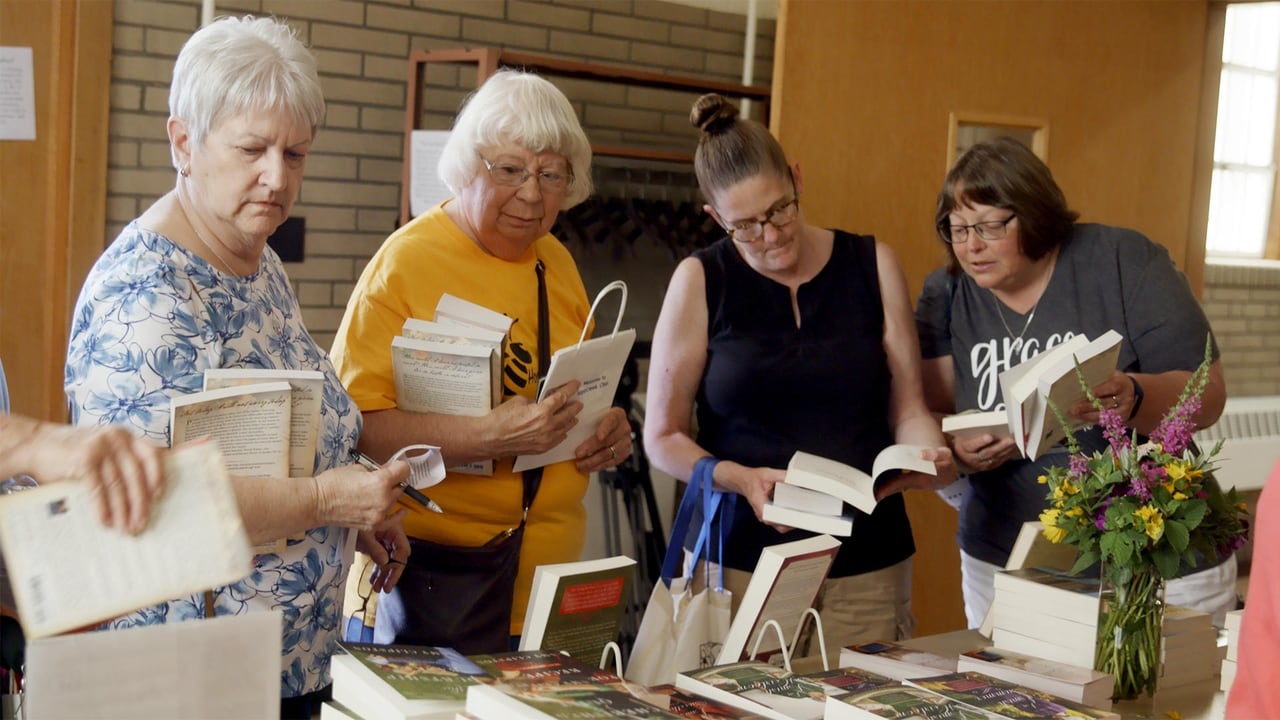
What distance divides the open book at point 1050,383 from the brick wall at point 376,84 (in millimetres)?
2679

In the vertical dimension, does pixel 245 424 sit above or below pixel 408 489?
above

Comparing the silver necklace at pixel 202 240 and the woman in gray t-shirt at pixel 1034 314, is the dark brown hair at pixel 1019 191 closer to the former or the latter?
the woman in gray t-shirt at pixel 1034 314

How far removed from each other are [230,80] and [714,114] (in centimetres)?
107

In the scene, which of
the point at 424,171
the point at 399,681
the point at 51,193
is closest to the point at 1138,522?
the point at 399,681

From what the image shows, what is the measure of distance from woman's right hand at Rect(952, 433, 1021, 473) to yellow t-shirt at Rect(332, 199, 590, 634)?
79cm

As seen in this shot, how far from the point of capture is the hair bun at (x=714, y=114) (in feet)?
7.93

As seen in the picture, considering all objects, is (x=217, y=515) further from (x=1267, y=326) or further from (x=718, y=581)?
(x=1267, y=326)

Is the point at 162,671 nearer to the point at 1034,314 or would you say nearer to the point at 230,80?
the point at 230,80

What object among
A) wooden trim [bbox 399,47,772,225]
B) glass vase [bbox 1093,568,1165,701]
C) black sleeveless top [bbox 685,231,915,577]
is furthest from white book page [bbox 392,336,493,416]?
wooden trim [bbox 399,47,772,225]

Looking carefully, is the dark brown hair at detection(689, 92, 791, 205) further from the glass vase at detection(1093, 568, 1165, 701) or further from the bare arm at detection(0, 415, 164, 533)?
the bare arm at detection(0, 415, 164, 533)

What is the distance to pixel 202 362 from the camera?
1.54m

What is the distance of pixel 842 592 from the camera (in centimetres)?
241

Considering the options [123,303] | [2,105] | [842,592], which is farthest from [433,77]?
[123,303]

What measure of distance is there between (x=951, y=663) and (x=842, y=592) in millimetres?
584
